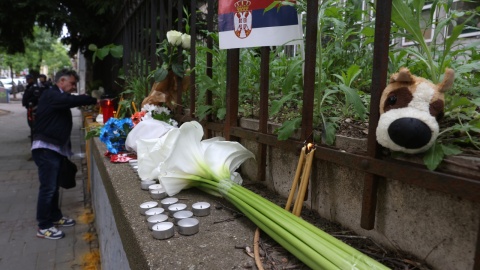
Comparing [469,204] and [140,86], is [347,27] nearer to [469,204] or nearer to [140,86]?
Result: [469,204]

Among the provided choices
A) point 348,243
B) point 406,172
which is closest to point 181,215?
point 348,243

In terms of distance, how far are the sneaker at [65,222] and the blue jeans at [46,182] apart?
0.75 ft

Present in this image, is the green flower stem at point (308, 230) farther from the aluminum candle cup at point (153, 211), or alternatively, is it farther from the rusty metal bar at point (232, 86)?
the rusty metal bar at point (232, 86)

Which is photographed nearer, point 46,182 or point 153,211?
point 153,211

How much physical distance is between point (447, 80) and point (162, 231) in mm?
1087

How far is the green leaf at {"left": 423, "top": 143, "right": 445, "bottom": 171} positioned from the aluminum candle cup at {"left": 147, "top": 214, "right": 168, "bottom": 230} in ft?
3.38

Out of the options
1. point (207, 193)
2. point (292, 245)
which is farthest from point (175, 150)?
point (292, 245)

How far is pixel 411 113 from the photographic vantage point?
1022 mm

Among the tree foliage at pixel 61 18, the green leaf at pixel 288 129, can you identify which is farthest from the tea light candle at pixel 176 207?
the tree foliage at pixel 61 18

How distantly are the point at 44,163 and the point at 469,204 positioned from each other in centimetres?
495

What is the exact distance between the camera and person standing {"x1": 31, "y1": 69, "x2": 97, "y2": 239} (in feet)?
15.5

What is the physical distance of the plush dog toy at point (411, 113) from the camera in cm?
99

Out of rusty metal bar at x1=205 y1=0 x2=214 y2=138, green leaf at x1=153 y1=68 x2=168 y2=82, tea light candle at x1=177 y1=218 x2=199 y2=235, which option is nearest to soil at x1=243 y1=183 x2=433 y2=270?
tea light candle at x1=177 y1=218 x2=199 y2=235

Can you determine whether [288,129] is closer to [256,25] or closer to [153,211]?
[256,25]
